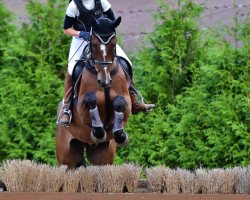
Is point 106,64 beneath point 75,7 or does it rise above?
beneath

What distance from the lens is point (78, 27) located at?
12297mm

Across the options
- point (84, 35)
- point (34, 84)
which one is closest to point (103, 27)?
point (84, 35)

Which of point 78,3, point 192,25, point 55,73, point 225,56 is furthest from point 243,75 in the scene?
point 55,73

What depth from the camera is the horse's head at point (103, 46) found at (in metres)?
11.3

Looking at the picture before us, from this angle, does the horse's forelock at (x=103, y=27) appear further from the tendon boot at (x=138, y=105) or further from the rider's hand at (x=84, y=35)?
the tendon boot at (x=138, y=105)

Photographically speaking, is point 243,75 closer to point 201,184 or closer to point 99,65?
point 99,65

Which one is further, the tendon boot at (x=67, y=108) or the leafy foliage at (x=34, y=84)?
the leafy foliage at (x=34, y=84)

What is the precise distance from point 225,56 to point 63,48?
3.01 metres

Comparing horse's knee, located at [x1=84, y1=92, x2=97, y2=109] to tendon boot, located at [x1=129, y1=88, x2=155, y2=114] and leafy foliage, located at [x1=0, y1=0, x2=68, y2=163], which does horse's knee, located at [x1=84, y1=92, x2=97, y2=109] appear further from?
leafy foliage, located at [x1=0, y1=0, x2=68, y2=163]

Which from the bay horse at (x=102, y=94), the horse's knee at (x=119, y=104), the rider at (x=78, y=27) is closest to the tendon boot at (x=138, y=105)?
the rider at (x=78, y=27)

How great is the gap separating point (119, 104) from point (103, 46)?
69 centimetres

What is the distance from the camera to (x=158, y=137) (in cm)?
1398

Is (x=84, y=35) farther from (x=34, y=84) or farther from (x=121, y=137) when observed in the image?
(x=34, y=84)

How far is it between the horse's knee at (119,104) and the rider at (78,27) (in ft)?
2.74
